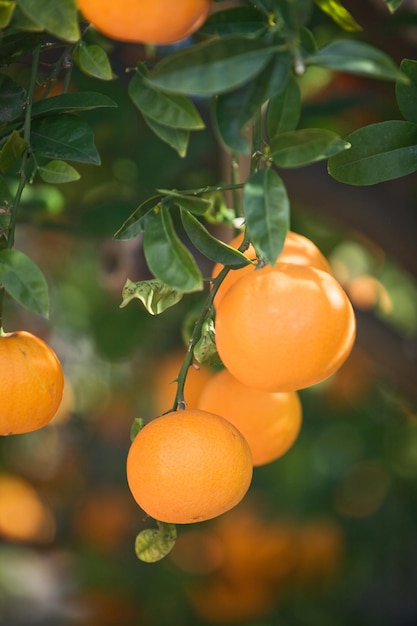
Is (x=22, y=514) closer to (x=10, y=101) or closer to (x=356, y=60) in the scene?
(x=10, y=101)

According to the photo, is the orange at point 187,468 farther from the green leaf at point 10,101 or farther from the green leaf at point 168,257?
the green leaf at point 10,101

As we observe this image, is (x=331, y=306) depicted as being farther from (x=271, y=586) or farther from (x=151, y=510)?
(x=271, y=586)

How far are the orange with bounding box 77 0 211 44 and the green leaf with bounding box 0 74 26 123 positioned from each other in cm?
16

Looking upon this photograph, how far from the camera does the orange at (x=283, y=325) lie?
621 mm

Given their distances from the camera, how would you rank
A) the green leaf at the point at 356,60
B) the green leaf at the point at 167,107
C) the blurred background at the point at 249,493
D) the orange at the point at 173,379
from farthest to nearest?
the blurred background at the point at 249,493 < the orange at the point at 173,379 < the green leaf at the point at 167,107 < the green leaf at the point at 356,60

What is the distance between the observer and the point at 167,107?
2.01ft

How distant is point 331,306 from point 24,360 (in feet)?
0.80

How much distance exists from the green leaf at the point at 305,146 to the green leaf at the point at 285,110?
0.03 m

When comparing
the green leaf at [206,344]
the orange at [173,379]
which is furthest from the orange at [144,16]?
the orange at [173,379]

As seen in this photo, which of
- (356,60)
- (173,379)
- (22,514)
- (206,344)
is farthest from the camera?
(22,514)

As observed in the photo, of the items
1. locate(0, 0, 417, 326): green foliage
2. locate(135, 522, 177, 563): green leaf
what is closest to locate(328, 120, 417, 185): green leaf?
locate(0, 0, 417, 326): green foliage

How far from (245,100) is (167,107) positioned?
0.07 meters

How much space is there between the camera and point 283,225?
0.56 m

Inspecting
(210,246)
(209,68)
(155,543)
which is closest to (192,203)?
(210,246)
